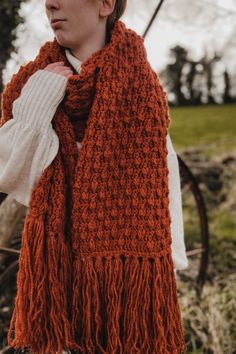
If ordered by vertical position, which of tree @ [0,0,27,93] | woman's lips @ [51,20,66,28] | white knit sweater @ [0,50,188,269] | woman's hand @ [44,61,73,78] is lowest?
white knit sweater @ [0,50,188,269]

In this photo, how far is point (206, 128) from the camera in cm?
766

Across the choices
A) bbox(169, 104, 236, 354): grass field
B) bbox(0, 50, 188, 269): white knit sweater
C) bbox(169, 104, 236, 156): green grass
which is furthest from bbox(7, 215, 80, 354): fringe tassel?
bbox(169, 104, 236, 156): green grass

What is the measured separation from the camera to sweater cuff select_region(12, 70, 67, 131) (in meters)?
1.26

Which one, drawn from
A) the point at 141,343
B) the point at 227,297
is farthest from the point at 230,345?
the point at 141,343

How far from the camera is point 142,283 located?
1.32 metres

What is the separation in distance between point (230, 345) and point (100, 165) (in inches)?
53.5

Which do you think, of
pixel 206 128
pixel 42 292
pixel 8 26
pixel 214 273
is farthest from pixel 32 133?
pixel 206 128

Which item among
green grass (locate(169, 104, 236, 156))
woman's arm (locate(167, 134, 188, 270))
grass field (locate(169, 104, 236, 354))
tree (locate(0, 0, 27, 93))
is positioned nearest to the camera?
woman's arm (locate(167, 134, 188, 270))

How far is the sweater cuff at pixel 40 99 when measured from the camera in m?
1.26

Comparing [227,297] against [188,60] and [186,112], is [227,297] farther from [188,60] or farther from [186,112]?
[188,60]

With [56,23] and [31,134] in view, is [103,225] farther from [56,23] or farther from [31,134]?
[56,23]

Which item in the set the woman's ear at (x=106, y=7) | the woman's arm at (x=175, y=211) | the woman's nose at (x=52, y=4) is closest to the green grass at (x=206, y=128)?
the woman's arm at (x=175, y=211)

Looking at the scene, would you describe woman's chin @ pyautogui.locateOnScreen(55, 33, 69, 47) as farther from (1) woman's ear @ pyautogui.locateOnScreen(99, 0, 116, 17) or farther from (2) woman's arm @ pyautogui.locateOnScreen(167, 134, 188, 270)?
(2) woman's arm @ pyautogui.locateOnScreen(167, 134, 188, 270)

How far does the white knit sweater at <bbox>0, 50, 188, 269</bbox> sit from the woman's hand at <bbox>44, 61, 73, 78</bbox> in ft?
0.09
